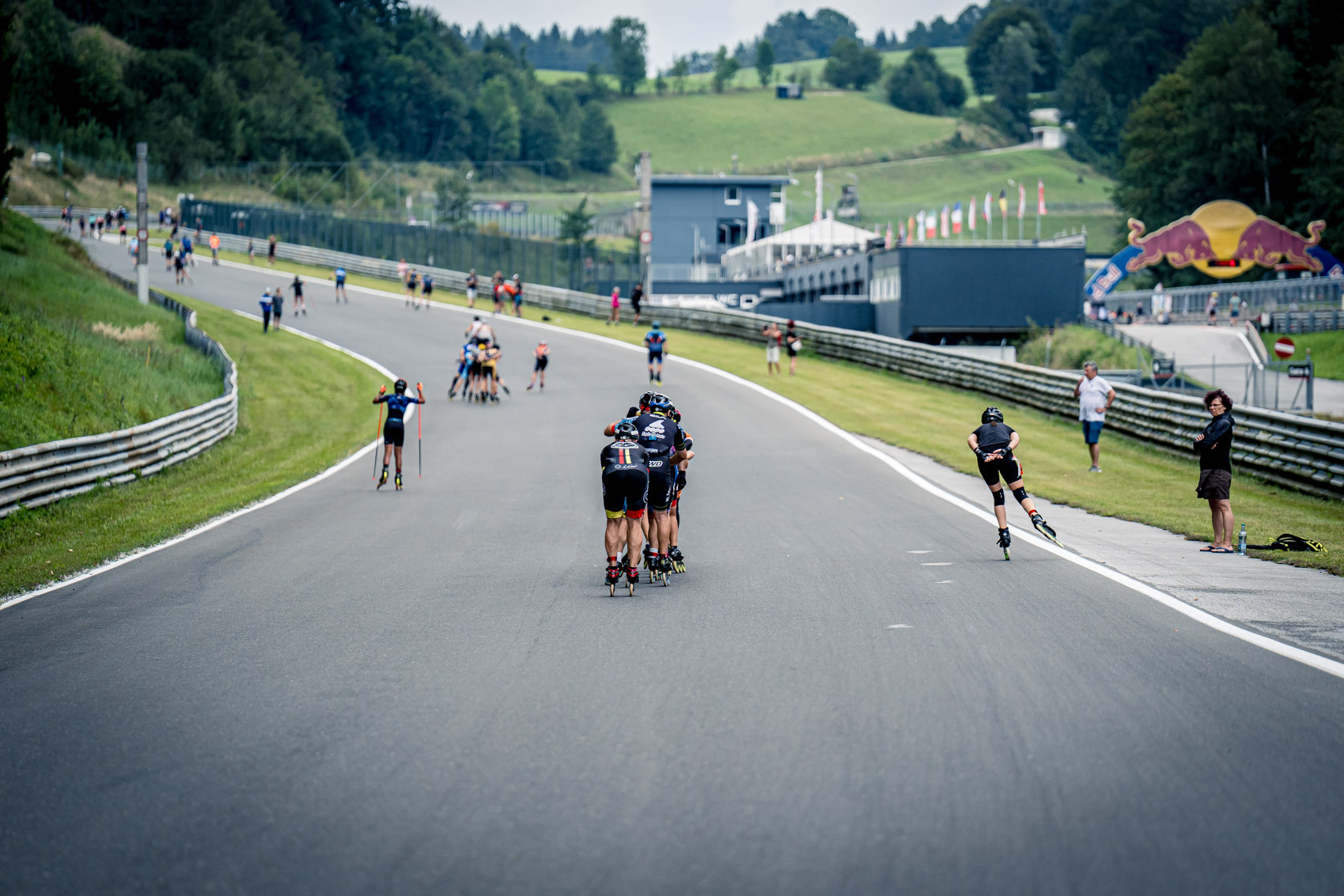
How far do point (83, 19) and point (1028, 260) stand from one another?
365ft

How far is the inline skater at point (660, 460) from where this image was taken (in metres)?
11.7

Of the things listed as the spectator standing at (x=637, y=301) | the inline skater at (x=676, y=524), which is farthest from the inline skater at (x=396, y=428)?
the spectator standing at (x=637, y=301)

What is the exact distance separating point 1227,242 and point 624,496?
57534mm

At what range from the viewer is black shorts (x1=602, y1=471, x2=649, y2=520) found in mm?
11047

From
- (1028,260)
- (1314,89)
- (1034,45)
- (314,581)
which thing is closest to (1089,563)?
(314,581)

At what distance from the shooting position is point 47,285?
34938 mm

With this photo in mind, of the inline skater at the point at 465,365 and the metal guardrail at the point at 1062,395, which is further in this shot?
the inline skater at the point at 465,365

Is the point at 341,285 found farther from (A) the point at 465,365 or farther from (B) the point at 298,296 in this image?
(A) the point at 465,365

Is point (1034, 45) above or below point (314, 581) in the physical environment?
above

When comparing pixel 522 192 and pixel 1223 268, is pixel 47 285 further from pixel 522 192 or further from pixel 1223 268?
pixel 522 192

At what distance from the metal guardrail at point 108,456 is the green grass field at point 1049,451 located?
521 inches

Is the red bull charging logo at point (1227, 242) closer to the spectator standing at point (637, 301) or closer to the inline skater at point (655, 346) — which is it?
the spectator standing at point (637, 301)

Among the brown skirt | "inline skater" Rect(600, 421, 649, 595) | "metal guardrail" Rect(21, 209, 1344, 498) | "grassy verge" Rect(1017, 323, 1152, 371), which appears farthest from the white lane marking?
"grassy verge" Rect(1017, 323, 1152, 371)

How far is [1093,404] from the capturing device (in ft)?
74.1
